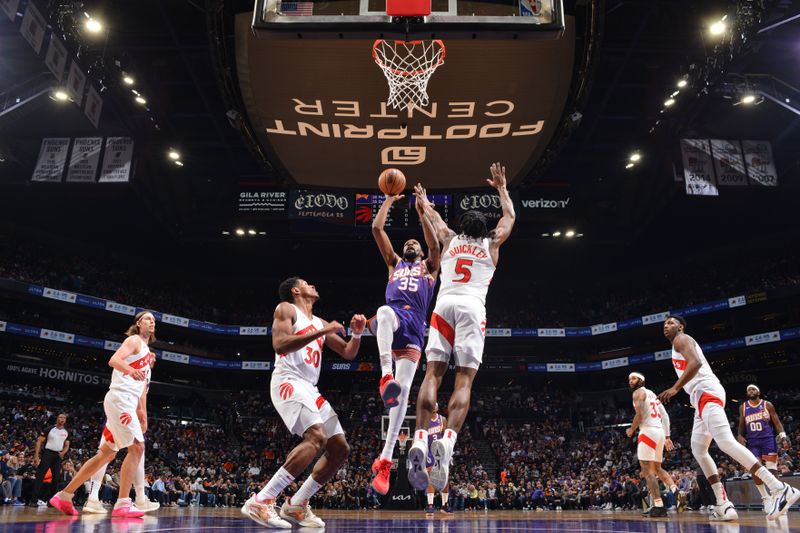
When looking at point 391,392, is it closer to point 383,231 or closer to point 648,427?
point 383,231

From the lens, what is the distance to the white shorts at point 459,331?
542 centimetres

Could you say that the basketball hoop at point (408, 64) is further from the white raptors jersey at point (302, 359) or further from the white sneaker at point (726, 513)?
the white sneaker at point (726, 513)

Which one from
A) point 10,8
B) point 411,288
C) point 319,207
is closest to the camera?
point 411,288

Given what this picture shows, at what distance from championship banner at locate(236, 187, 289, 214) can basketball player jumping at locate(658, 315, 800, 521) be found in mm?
18205

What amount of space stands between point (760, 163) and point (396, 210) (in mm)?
13317

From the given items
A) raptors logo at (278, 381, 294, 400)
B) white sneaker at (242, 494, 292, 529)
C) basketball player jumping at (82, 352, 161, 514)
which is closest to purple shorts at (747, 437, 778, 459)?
raptors logo at (278, 381, 294, 400)

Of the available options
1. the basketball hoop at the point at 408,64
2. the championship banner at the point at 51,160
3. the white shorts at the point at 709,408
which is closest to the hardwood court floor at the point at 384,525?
the white shorts at the point at 709,408

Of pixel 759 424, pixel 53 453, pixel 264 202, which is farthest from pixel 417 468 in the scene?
pixel 264 202

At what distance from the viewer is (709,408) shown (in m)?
7.41

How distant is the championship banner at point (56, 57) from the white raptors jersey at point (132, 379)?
41.0 feet

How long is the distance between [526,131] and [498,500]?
14.1 metres

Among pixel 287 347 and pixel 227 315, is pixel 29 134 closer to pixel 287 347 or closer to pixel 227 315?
pixel 227 315

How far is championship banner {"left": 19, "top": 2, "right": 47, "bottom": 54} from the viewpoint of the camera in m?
14.9

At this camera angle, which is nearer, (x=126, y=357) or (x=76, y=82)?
(x=126, y=357)
